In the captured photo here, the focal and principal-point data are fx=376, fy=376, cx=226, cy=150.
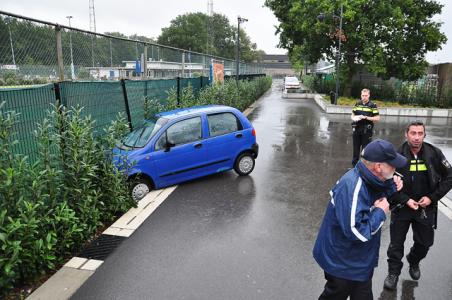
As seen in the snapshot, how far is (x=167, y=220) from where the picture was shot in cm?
591

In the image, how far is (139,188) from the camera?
689 cm

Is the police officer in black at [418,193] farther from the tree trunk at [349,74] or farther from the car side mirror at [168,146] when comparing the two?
the tree trunk at [349,74]

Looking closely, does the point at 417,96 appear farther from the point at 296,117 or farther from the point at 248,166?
the point at 248,166

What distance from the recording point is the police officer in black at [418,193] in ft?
12.9

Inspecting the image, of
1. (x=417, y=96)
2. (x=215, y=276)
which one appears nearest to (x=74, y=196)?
(x=215, y=276)

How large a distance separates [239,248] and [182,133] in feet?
10.6

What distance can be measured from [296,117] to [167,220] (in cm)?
1460

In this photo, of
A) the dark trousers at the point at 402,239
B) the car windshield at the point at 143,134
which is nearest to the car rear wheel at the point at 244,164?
the car windshield at the point at 143,134

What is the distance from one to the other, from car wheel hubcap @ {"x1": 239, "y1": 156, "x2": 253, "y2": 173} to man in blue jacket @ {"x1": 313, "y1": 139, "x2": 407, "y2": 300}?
17.6ft

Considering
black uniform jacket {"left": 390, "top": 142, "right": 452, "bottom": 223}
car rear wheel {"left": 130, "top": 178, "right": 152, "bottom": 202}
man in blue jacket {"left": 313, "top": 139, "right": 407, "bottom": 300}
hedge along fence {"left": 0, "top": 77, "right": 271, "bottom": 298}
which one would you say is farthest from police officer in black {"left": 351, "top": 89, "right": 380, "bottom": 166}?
man in blue jacket {"left": 313, "top": 139, "right": 407, "bottom": 300}

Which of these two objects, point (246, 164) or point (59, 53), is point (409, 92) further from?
point (59, 53)

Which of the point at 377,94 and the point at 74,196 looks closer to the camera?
the point at 74,196

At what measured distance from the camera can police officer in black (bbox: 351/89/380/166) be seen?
8.41 m

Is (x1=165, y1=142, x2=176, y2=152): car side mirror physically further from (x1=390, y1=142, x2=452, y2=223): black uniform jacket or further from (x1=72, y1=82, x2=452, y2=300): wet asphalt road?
(x1=390, y1=142, x2=452, y2=223): black uniform jacket
